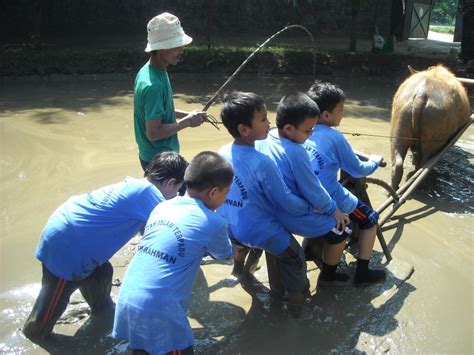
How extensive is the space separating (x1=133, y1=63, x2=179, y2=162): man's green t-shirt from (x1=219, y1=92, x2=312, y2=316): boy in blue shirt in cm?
67

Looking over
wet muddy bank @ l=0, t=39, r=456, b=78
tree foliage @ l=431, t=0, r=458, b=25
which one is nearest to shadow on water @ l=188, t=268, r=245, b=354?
wet muddy bank @ l=0, t=39, r=456, b=78

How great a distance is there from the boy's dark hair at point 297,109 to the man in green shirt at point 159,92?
0.85 metres

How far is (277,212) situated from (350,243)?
3.82 ft

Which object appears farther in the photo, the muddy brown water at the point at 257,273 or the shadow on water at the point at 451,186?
the shadow on water at the point at 451,186

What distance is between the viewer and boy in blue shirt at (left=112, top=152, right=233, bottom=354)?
2256 millimetres

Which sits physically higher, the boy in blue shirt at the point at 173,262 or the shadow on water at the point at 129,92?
the boy in blue shirt at the point at 173,262

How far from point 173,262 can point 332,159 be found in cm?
141

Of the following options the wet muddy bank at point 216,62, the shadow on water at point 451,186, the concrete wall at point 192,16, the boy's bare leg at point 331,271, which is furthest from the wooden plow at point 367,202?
the concrete wall at point 192,16

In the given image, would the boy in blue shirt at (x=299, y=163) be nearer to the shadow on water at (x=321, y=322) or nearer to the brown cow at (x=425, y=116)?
the shadow on water at (x=321, y=322)

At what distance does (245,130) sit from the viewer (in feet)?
9.40

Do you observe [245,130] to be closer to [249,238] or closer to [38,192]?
[249,238]

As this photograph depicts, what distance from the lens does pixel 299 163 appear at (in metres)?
2.92

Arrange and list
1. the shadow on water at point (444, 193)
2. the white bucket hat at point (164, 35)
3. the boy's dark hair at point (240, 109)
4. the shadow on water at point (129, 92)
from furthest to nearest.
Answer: the shadow on water at point (129, 92) → the shadow on water at point (444, 193) → the white bucket hat at point (164, 35) → the boy's dark hair at point (240, 109)

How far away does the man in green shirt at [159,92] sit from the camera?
3359mm
